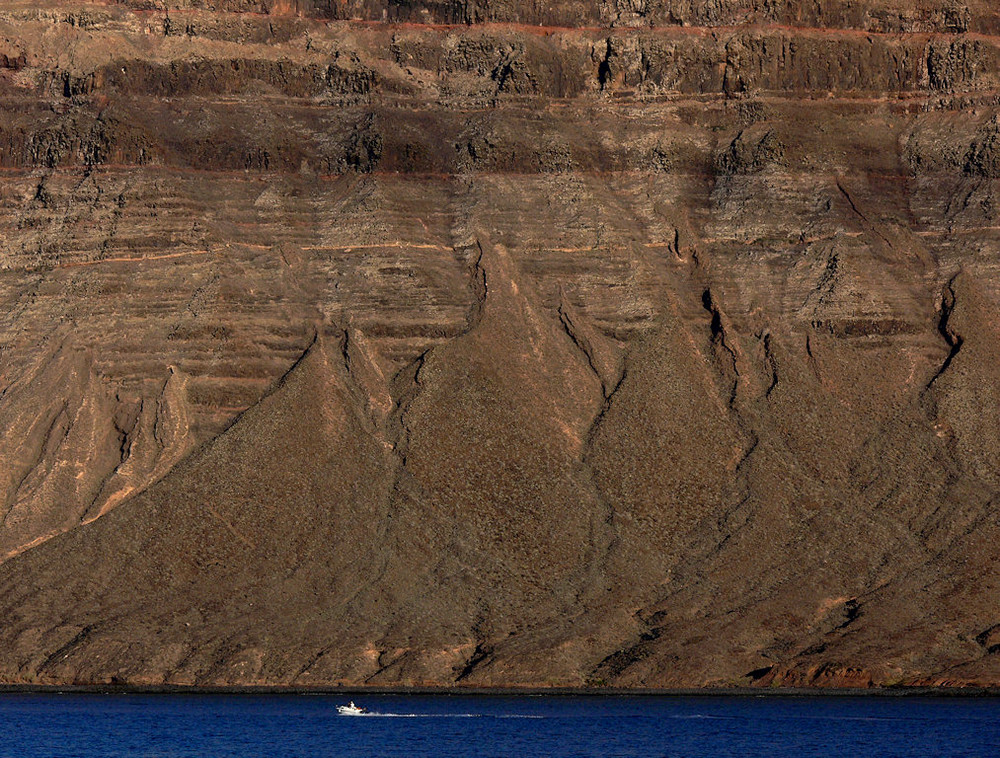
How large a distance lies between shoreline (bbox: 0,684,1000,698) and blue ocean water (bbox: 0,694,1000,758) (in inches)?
18.4

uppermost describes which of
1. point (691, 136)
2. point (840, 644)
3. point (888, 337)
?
point (691, 136)

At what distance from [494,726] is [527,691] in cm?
1024

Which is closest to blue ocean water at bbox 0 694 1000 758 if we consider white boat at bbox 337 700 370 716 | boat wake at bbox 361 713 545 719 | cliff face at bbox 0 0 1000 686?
boat wake at bbox 361 713 545 719

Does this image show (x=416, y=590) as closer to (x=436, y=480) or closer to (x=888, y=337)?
(x=436, y=480)

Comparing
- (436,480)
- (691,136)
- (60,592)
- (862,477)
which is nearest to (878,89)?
(691,136)

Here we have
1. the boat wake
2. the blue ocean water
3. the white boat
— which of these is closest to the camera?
the blue ocean water

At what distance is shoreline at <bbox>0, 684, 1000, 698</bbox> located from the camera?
132m

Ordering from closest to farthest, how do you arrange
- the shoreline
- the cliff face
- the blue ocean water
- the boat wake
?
1. the blue ocean water
2. the boat wake
3. the shoreline
4. the cliff face

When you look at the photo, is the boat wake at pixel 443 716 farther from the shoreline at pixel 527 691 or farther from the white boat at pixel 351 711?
the shoreline at pixel 527 691

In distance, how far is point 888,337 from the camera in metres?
158

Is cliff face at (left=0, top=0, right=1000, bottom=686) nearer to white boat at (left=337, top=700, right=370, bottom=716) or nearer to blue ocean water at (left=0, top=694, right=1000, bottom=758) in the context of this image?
blue ocean water at (left=0, top=694, right=1000, bottom=758)

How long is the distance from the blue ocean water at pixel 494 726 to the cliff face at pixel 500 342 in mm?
2072

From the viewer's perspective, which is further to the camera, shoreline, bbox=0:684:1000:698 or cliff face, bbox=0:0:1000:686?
cliff face, bbox=0:0:1000:686

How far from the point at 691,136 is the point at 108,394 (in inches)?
1843
